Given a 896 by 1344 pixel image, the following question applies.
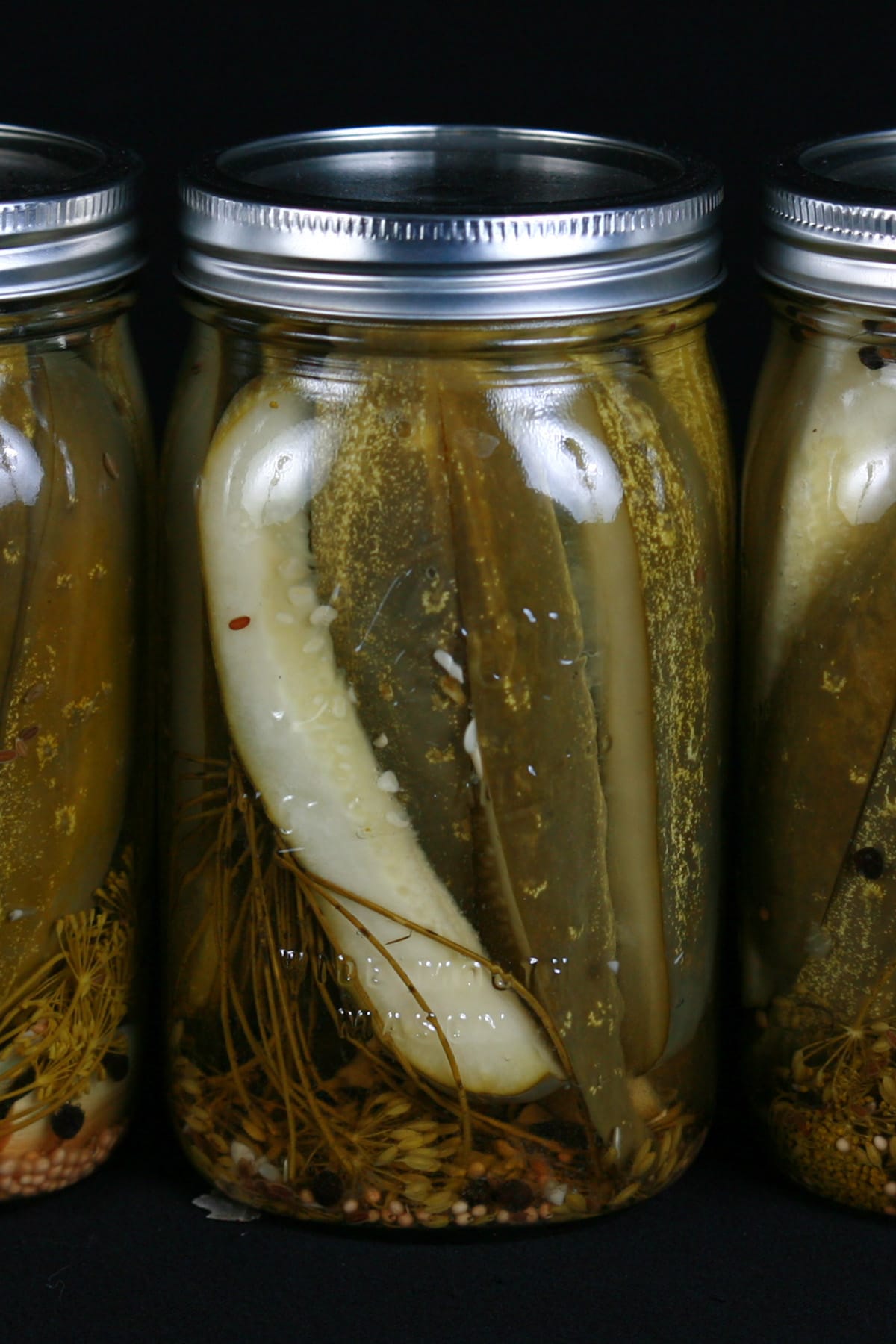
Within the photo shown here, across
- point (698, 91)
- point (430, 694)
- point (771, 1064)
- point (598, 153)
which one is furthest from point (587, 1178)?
point (698, 91)

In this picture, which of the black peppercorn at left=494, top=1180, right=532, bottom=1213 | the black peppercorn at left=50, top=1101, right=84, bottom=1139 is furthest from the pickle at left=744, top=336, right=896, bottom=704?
the black peppercorn at left=50, top=1101, right=84, bottom=1139

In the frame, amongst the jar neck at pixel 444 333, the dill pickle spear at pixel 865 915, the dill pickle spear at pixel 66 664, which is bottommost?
the dill pickle spear at pixel 865 915

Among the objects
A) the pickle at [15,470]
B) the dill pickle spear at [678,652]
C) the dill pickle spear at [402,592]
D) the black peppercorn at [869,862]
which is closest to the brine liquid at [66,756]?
the pickle at [15,470]

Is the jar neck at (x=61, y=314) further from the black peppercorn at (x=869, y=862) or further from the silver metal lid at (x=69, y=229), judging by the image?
the black peppercorn at (x=869, y=862)

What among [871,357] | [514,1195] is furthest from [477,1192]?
[871,357]

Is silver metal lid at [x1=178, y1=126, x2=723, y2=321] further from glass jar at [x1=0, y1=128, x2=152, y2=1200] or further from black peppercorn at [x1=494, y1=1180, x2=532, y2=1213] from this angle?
black peppercorn at [x1=494, y1=1180, x2=532, y2=1213]
